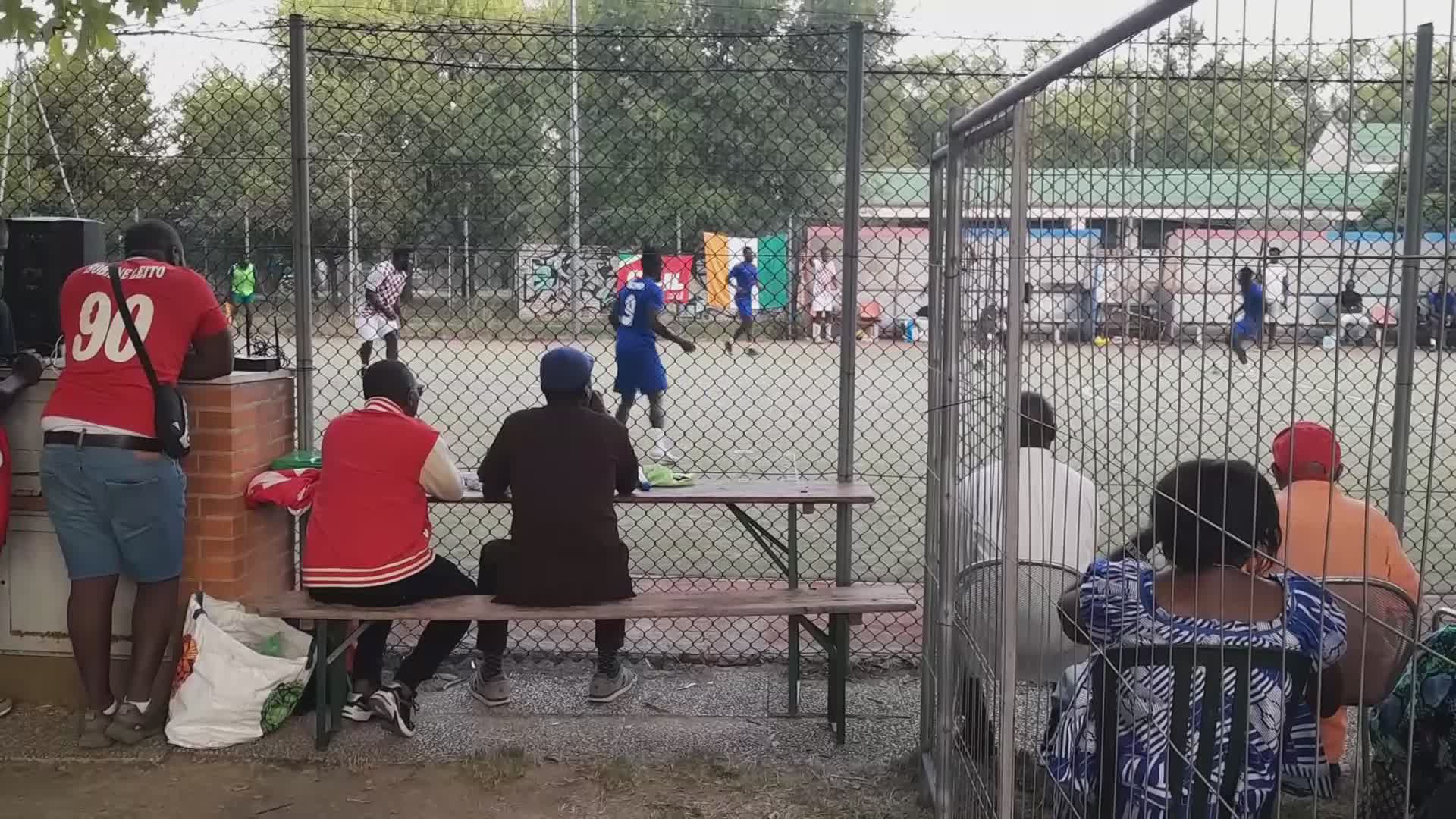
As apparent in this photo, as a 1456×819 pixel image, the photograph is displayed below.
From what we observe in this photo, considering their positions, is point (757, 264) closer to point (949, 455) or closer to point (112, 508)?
point (949, 455)

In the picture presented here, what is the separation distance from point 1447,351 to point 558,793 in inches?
117

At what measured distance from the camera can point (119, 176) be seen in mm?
5543

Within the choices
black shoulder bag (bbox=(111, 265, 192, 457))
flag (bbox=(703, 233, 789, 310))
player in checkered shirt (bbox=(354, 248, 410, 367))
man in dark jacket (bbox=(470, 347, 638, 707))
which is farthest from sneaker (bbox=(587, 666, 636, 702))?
flag (bbox=(703, 233, 789, 310))

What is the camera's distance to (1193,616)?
8.13 feet

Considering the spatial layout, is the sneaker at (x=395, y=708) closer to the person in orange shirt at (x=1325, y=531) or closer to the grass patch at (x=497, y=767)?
the grass patch at (x=497, y=767)

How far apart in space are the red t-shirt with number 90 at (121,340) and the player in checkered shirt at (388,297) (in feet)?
3.98

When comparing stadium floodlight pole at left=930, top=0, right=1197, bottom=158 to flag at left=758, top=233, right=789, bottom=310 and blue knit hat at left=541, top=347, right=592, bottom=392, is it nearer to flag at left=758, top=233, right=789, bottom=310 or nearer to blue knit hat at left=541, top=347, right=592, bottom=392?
blue knit hat at left=541, top=347, right=592, bottom=392

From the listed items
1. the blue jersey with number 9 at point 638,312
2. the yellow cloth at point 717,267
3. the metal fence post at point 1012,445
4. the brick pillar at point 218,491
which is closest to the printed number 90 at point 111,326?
the brick pillar at point 218,491

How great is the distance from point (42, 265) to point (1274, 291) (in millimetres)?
4974

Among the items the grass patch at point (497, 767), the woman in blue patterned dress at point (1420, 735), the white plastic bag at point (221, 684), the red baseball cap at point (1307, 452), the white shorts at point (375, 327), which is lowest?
the grass patch at point (497, 767)

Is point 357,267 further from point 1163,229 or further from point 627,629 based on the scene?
point 1163,229

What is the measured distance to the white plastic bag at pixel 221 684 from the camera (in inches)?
181

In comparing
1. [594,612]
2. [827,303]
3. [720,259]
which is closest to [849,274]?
[827,303]

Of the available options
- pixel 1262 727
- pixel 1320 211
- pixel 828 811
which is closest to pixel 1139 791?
pixel 1262 727
